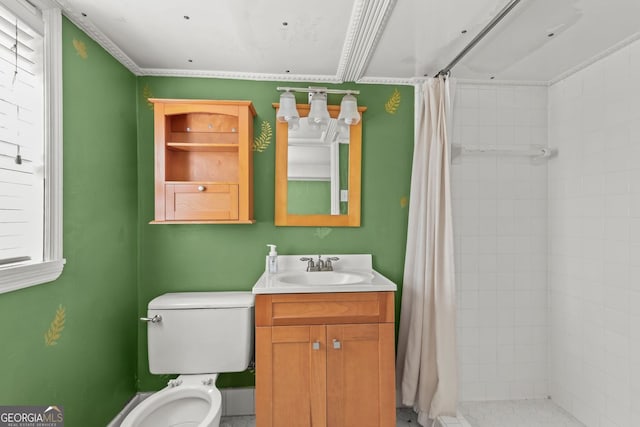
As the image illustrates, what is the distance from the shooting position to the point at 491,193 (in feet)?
A: 7.40

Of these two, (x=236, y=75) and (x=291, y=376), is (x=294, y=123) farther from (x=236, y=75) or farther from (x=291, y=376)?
(x=291, y=376)

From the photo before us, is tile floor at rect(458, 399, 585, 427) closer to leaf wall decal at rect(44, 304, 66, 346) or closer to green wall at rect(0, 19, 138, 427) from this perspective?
green wall at rect(0, 19, 138, 427)

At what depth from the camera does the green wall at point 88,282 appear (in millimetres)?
1305

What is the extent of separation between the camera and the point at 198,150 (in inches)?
82.9

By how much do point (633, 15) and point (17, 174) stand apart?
2675mm

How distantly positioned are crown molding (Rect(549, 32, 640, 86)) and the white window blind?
2.72 metres

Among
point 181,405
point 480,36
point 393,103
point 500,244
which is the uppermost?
point 480,36

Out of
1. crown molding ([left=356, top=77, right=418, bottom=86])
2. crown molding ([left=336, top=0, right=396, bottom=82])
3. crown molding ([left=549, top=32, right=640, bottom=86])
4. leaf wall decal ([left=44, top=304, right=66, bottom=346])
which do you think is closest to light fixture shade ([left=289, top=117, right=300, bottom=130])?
crown molding ([left=336, top=0, right=396, bottom=82])

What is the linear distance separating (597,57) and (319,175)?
1708 millimetres

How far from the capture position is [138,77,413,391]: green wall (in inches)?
83.9

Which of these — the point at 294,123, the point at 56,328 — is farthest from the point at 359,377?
the point at 294,123

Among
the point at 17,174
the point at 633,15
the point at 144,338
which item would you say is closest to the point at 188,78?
the point at 17,174

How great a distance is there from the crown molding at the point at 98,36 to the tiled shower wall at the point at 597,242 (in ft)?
8.77

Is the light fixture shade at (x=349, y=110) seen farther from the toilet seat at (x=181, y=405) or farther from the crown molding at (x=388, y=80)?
the toilet seat at (x=181, y=405)
